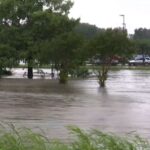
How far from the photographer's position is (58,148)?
295 inches

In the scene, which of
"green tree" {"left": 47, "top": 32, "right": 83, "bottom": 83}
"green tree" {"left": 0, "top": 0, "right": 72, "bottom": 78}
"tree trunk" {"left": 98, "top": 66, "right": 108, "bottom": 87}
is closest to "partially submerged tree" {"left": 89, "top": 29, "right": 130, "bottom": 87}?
"tree trunk" {"left": 98, "top": 66, "right": 108, "bottom": 87}

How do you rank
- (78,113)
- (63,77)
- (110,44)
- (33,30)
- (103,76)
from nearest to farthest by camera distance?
(78,113) < (110,44) < (103,76) < (63,77) < (33,30)

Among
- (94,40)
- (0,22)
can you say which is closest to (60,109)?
(94,40)

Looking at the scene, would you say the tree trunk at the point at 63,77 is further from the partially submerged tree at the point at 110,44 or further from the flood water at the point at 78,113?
the flood water at the point at 78,113

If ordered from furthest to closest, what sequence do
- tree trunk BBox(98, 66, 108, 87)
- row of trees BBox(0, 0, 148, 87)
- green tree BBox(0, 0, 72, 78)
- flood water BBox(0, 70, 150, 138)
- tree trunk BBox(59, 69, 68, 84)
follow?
green tree BBox(0, 0, 72, 78) < row of trees BBox(0, 0, 148, 87) < tree trunk BBox(59, 69, 68, 84) < tree trunk BBox(98, 66, 108, 87) < flood water BBox(0, 70, 150, 138)

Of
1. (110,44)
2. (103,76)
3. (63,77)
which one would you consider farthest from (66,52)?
(110,44)

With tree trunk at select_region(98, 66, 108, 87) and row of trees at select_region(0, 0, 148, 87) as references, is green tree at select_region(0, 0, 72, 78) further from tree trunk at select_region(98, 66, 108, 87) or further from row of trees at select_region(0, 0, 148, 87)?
tree trunk at select_region(98, 66, 108, 87)

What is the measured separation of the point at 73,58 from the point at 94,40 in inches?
136

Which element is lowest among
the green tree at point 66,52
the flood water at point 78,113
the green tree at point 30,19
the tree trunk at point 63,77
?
the flood water at point 78,113

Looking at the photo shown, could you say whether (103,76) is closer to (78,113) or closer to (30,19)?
(30,19)

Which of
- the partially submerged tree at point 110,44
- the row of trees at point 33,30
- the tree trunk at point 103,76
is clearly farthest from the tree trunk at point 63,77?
the partially submerged tree at point 110,44

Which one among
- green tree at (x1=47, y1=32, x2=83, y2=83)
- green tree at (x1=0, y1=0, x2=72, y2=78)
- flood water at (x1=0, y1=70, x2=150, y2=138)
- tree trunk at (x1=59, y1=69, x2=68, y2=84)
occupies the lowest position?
flood water at (x1=0, y1=70, x2=150, y2=138)

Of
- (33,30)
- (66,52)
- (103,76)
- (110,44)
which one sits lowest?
(103,76)

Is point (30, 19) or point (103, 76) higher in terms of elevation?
point (30, 19)
